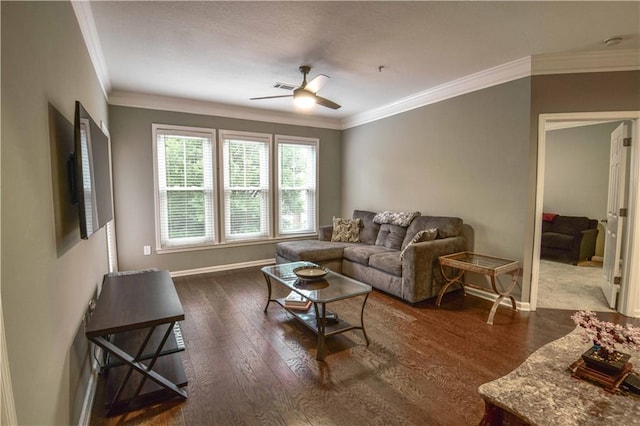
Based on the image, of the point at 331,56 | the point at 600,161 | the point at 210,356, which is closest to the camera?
the point at 210,356

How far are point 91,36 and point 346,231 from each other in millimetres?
3853

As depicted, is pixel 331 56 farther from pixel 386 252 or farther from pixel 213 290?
pixel 213 290

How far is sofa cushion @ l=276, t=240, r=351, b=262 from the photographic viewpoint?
13.9 ft

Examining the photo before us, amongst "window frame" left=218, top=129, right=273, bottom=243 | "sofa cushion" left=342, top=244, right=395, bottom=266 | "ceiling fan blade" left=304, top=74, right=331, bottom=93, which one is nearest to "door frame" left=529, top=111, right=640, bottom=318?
"sofa cushion" left=342, top=244, right=395, bottom=266

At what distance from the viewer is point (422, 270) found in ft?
11.2

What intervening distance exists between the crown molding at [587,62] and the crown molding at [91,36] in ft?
12.8

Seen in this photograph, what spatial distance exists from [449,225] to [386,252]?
864 millimetres

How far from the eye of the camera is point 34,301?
1129mm

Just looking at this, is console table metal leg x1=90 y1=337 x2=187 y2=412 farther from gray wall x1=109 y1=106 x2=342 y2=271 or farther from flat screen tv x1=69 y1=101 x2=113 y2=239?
gray wall x1=109 y1=106 x2=342 y2=271

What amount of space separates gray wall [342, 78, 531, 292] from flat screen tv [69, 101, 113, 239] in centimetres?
378

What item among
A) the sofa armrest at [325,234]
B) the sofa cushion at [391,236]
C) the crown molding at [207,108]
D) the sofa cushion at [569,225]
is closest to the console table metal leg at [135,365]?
the sofa cushion at [391,236]

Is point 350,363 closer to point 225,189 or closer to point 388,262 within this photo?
point 388,262

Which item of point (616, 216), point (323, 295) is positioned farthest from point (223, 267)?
point (616, 216)

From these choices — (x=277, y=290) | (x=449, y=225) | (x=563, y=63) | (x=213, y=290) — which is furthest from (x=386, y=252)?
(x=563, y=63)
